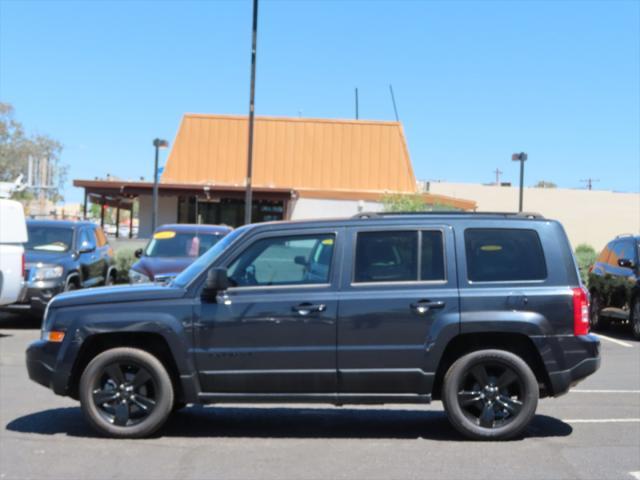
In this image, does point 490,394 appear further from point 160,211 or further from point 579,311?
point 160,211

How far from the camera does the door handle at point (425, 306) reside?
21.4ft

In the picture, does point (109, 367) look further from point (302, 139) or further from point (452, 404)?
point (302, 139)

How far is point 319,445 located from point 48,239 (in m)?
10.6

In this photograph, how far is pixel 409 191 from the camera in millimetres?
35219

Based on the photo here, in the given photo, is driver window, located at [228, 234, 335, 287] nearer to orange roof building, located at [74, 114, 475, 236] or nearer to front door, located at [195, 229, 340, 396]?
front door, located at [195, 229, 340, 396]

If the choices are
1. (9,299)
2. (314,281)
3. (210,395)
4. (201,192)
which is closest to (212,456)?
(210,395)

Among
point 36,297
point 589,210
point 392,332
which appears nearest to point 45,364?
point 392,332

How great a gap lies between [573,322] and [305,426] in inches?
98.1

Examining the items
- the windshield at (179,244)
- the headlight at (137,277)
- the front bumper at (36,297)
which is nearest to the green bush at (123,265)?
the windshield at (179,244)

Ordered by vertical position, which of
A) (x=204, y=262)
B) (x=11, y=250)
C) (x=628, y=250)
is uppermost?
(x=204, y=262)

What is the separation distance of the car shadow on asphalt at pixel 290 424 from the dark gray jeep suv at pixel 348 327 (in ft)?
1.60

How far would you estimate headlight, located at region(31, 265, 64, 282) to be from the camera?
14430 millimetres

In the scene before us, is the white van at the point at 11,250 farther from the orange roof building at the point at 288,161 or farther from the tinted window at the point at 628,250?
the orange roof building at the point at 288,161

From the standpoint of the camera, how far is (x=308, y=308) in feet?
21.5
